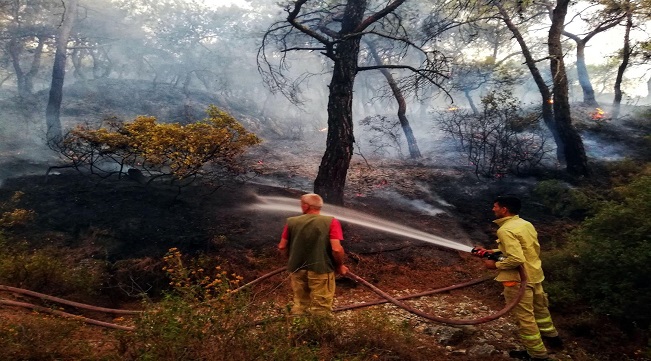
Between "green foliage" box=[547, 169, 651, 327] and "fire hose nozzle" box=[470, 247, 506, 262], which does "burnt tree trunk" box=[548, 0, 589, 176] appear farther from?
"fire hose nozzle" box=[470, 247, 506, 262]

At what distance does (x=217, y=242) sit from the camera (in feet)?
21.7

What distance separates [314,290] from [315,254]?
45cm

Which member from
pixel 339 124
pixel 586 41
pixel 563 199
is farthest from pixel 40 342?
pixel 586 41

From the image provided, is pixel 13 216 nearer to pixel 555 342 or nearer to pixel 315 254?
pixel 315 254

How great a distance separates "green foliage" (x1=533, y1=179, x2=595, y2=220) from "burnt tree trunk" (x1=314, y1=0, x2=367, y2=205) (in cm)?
532

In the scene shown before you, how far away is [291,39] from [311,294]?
17.3m

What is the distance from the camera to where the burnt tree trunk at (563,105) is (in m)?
10.3

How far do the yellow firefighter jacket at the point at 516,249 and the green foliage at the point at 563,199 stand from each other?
16.3ft

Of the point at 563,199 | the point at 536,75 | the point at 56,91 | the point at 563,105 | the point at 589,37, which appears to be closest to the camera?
the point at 563,199

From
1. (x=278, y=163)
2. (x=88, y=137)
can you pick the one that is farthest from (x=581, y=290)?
(x=278, y=163)

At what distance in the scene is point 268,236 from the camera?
23.2ft

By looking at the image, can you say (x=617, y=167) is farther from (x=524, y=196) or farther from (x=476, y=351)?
(x=476, y=351)

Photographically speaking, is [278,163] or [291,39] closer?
[278,163]

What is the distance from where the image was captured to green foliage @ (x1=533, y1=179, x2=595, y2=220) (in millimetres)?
8117
